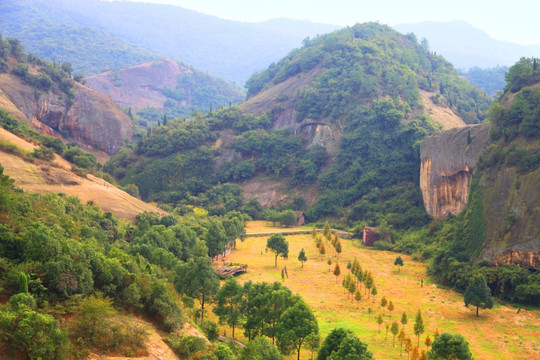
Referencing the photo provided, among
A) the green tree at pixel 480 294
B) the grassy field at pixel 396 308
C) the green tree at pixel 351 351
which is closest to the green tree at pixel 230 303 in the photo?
the grassy field at pixel 396 308

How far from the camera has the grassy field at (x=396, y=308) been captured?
2853 centimetres

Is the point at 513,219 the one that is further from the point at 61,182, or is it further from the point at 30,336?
the point at 61,182

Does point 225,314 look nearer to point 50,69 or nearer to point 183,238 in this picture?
point 183,238

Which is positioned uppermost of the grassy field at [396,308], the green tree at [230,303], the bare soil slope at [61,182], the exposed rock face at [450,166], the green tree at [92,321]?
the exposed rock face at [450,166]

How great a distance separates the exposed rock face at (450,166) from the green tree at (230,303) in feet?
96.4

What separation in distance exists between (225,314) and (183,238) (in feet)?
46.3

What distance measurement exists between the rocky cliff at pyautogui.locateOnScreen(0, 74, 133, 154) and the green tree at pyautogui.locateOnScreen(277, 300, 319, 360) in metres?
59.9

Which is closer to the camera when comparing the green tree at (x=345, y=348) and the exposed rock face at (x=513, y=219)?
the green tree at (x=345, y=348)

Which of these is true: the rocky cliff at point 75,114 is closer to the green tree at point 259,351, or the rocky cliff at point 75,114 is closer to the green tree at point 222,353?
the green tree at point 222,353

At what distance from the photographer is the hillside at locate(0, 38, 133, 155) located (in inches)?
3014

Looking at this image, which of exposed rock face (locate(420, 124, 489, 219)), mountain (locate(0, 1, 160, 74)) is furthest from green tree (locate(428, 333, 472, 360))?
mountain (locate(0, 1, 160, 74))

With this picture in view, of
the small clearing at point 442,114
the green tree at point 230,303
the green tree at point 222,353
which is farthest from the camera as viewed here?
the small clearing at point 442,114

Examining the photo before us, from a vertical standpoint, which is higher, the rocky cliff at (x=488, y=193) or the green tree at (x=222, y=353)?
the rocky cliff at (x=488, y=193)

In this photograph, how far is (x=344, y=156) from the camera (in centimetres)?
7356
